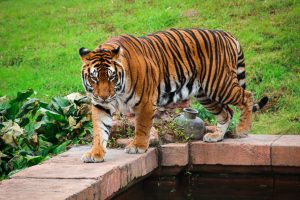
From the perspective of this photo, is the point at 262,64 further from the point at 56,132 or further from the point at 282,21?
the point at 56,132

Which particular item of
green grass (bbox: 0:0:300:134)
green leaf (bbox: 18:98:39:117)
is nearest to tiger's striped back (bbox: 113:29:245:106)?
green leaf (bbox: 18:98:39:117)

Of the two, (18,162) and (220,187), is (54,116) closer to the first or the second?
(18,162)

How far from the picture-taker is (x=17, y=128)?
294 inches

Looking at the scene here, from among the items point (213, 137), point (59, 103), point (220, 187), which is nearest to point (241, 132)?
point (213, 137)

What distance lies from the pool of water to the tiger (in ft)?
1.39

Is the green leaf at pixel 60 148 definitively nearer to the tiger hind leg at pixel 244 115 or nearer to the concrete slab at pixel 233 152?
the concrete slab at pixel 233 152

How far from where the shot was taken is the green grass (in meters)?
11.6

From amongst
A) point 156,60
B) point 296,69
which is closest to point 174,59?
point 156,60

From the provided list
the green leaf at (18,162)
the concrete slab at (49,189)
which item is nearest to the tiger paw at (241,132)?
the green leaf at (18,162)

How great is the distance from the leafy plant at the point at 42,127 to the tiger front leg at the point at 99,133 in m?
0.86

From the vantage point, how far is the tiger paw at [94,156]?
6.44 m

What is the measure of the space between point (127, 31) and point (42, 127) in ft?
20.9

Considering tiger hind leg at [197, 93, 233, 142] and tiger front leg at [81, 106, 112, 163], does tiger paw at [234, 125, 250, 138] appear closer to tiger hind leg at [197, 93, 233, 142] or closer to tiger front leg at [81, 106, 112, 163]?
tiger hind leg at [197, 93, 233, 142]

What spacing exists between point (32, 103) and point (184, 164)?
196 cm
